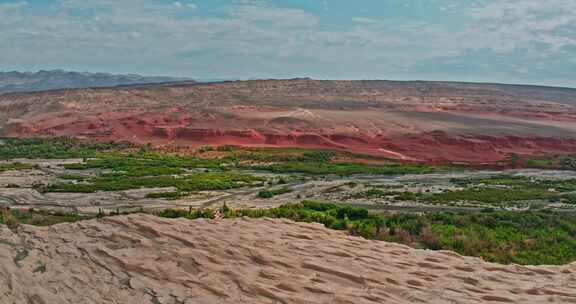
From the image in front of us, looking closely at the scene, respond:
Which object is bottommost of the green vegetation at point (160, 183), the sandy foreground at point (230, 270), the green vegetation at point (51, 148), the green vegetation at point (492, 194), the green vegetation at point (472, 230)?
the green vegetation at point (51, 148)

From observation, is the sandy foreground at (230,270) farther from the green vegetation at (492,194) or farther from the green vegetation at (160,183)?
the green vegetation at (160,183)

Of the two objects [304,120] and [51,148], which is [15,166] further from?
[304,120]

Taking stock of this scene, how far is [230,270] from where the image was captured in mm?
9742

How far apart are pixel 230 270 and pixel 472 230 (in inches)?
382

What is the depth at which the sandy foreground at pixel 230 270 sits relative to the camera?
29.1ft

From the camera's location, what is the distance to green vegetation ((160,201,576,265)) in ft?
48.0

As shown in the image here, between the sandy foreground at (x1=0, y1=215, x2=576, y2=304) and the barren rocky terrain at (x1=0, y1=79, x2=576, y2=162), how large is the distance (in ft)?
140

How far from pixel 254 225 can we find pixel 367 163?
34.4m

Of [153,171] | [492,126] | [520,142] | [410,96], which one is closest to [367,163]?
[153,171]

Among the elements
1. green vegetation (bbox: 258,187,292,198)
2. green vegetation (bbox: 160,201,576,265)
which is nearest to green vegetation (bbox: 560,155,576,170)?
green vegetation (bbox: 258,187,292,198)

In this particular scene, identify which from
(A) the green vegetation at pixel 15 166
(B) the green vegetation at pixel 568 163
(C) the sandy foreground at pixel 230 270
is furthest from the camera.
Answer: (B) the green vegetation at pixel 568 163

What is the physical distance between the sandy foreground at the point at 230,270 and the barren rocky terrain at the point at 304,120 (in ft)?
140

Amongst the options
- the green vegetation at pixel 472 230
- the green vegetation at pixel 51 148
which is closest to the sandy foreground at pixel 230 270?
the green vegetation at pixel 472 230

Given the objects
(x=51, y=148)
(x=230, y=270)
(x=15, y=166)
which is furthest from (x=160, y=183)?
(x=51, y=148)
